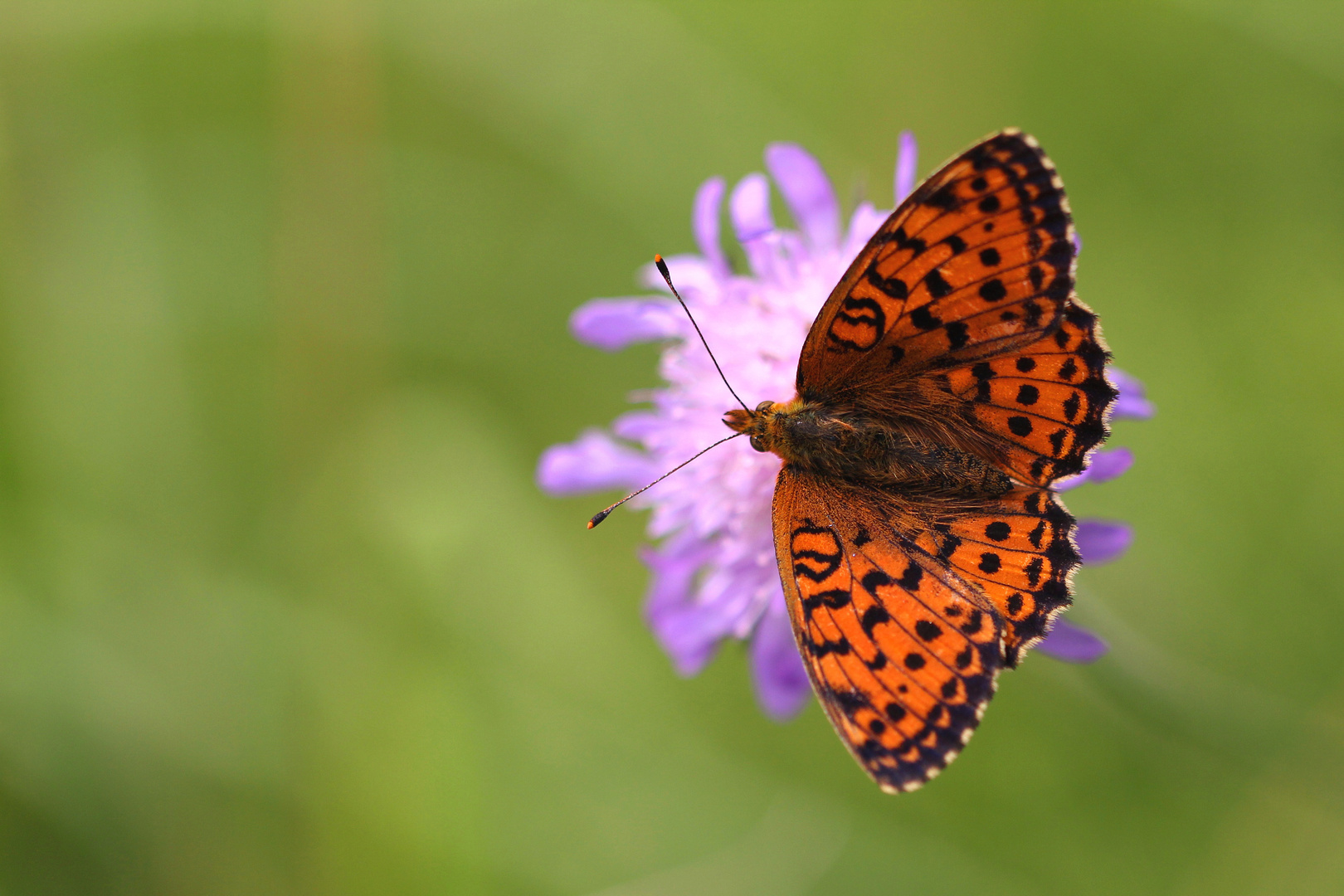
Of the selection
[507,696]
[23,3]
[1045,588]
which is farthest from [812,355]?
[23,3]

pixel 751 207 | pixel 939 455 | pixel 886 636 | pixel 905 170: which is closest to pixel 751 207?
pixel 751 207

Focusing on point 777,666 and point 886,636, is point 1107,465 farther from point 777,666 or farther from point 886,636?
point 777,666

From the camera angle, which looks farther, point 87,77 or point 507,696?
point 87,77

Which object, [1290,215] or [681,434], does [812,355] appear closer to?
[681,434]

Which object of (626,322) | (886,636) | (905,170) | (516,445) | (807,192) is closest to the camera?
(886,636)

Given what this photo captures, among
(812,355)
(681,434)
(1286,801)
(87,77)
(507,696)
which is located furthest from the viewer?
(87,77)

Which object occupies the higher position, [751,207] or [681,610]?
[751,207]
